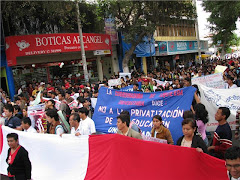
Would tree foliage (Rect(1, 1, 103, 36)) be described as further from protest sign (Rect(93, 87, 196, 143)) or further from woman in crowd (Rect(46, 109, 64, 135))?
woman in crowd (Rect(46, 109, 64, 135))

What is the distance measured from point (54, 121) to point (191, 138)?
9.19ft

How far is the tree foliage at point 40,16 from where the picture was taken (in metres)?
14.5

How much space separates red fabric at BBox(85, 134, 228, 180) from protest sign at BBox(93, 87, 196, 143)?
5.15ft

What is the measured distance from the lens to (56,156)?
4961mm

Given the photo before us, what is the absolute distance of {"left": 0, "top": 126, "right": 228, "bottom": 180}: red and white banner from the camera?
11.8ft

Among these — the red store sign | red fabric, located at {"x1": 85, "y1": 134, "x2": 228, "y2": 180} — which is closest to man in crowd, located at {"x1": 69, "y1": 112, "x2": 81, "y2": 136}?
red fabric, located at {"x1": 85, "y1": 134, "x2": 228, "y2": 180}

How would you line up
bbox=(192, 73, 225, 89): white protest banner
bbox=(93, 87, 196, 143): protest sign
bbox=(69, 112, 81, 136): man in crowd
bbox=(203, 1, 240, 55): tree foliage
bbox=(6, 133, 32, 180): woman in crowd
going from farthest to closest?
bbox=(203, 1, 240, 55): tree foliage < bbox=(192, 73, 225, 89): white protest banner < bbox=(93, 87, 196, 143): protest sign < bbox=(69, 112, 81, 136): man in crowd < bbox=(6, 133, 32, 180): woman in crowd

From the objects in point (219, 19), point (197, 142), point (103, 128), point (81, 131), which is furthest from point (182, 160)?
point (219, 19)

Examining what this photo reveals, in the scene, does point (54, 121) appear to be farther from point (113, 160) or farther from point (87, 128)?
point (113, 160)

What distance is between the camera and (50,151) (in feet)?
16.5

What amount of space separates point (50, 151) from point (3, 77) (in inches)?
525

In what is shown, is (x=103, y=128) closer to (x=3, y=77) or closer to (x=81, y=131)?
(x=81, y=131)

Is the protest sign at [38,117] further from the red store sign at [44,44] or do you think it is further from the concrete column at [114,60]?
A: the concrete column at [114,60]

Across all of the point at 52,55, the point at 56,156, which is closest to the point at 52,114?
the point at 56,156
